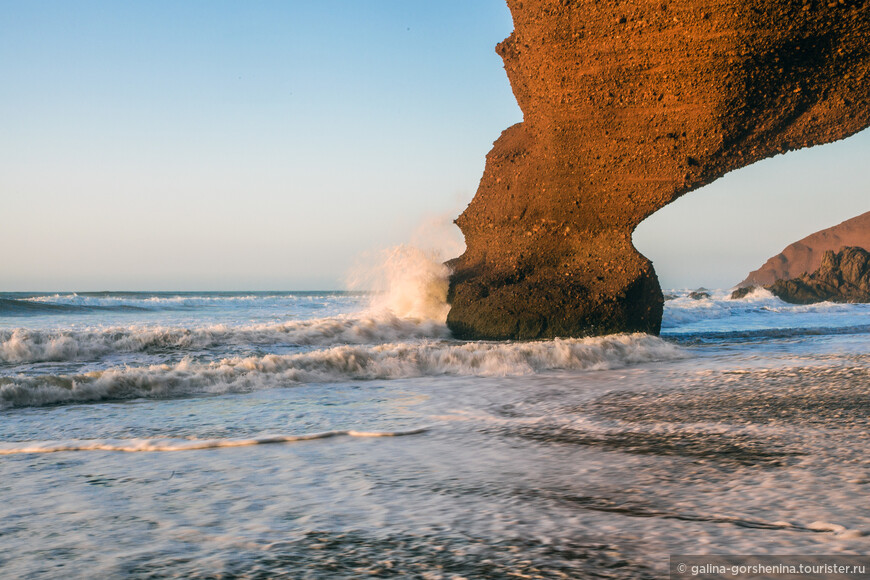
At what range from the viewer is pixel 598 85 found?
934 cm

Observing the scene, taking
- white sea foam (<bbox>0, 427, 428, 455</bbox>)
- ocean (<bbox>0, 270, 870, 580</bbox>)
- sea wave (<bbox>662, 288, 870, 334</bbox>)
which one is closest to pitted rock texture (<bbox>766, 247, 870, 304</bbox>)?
sea wave (<bbox>662, 288, 870, 334</bbox>)

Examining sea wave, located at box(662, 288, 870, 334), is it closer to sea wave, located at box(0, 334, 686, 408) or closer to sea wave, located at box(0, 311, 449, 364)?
sea wave, located at box(0, 311, 449, 364)

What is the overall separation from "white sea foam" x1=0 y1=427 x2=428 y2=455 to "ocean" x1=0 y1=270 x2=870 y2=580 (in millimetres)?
18

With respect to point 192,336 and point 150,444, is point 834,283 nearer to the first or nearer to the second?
point 192,336

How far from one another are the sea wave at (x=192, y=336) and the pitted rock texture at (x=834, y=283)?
2426 centimetres

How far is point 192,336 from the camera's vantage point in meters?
8.96

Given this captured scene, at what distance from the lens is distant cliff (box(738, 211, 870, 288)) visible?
49.6 meters

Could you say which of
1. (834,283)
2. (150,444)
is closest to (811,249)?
(834,283)

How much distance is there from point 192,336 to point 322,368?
145 inches

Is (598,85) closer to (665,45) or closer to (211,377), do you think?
(665,45)

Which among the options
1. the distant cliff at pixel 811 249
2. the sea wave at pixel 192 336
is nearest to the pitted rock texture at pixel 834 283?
the distant cliff at pixel 811 249

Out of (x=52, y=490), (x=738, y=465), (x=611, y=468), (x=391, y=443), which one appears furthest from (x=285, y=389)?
(x=738, y=465)

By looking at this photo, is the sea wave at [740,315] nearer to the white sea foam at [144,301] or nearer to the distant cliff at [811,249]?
the white sea foam at [144,301]

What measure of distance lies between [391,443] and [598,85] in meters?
7.64
